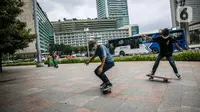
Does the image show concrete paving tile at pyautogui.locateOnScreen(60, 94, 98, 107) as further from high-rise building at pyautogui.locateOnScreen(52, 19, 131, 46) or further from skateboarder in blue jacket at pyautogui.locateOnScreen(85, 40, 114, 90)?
high-rise building at pyautogui.locateOnScreen(52, 19, 131, 46)

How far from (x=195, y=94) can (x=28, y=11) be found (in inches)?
3692

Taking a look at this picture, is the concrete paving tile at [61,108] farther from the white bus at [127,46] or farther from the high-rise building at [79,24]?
the high-rise building at [79,24]

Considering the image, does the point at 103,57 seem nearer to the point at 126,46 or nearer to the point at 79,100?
the point at 79,100

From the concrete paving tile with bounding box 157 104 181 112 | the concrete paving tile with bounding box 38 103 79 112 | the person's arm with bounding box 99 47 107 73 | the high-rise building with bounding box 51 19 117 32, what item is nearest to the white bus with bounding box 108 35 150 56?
the person's arm with bounding box 99 47 107 73

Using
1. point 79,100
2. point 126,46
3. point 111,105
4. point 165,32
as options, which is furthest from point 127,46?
point 111,105

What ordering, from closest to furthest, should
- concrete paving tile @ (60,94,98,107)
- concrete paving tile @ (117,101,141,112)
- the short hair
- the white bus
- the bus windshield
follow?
1. concrete paving tile @ (117,101,141,112)
2. concrete paving tile @ (60,94,98,107)
3. the short hair
4. the white bus
5. the bus windshield

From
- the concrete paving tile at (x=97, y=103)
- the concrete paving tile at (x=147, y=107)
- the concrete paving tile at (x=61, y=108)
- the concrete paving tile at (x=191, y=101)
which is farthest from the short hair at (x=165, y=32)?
the concrete paving tile at (x=61, y=108)

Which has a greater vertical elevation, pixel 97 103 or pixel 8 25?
pixel 8 25

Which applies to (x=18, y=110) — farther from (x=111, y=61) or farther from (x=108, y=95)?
(x=111, y=61)

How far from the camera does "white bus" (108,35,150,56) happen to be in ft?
77.1

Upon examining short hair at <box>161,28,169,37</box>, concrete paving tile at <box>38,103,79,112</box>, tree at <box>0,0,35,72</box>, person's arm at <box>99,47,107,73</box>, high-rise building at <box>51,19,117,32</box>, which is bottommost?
concrete paving tile at <box>38,103,79,112</box>

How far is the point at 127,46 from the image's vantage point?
25.0 meters

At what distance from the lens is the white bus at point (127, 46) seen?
77.1ft

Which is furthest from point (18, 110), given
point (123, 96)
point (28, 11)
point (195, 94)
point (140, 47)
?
point (28, 11)
